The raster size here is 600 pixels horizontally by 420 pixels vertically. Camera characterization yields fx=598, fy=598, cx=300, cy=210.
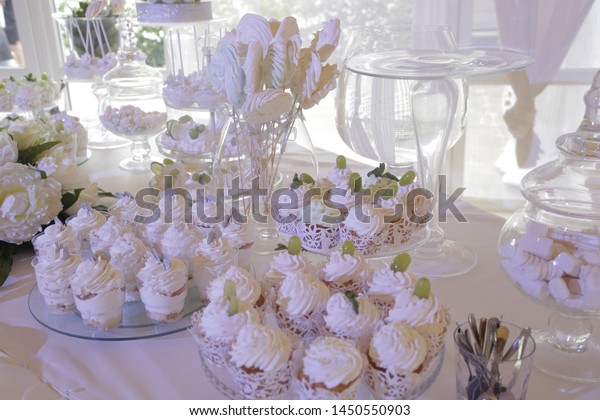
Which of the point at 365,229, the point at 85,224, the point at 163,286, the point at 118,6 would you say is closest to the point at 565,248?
the point at 365,229

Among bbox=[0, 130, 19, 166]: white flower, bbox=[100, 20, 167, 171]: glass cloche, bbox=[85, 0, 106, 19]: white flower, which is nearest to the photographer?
bbox=[0, 130, 19, 166]: white flower

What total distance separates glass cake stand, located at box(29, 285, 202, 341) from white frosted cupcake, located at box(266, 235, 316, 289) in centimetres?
18

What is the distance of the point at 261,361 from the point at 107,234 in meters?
0.48

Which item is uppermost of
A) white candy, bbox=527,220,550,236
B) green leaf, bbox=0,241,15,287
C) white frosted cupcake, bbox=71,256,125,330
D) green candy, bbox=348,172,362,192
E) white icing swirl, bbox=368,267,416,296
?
white candy, bbox=527,220,550,236

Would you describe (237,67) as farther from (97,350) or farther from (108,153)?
(108,153)

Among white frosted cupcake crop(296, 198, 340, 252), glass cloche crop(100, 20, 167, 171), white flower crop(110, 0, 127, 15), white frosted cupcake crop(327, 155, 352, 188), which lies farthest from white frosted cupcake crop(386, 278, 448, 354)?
white flower crop(110, 0, 127, 15)

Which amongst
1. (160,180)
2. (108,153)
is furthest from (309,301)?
(108,153)

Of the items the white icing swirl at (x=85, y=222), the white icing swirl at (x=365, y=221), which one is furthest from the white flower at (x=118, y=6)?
the white icing swirl at (x=365, y=221)

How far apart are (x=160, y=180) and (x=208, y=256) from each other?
0.50 metres

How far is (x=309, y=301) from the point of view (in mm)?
859

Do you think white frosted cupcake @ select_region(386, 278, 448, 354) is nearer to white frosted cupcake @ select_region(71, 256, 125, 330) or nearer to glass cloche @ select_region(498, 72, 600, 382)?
glass cloche @ select_region(498, 72, 600, 382)

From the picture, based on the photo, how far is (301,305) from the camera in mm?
857

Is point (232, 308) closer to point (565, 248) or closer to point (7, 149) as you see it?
point (565, 248)

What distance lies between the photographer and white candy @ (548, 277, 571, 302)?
32.9 inches
